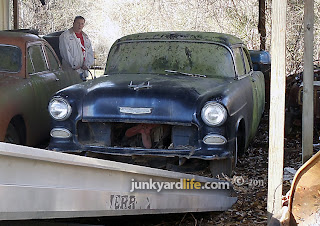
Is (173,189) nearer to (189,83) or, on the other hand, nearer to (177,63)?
(189,83)

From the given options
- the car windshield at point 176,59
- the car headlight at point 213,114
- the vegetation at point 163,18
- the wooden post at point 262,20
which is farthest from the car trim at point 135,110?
the vegetation at point 163,18

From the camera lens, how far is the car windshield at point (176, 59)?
6.67m

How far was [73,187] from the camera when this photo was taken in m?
3.30

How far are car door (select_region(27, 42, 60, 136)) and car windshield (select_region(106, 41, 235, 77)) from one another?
1.03 metres

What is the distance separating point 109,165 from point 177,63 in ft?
10.9

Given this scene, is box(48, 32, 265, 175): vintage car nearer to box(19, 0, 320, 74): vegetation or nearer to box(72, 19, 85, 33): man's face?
box(72, 19, 85, 33): man's face

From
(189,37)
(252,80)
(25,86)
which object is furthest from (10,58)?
(252,80)

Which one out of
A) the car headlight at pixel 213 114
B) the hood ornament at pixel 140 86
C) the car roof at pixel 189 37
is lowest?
the car headlight at pixel 213 114

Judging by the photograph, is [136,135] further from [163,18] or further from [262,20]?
[163,18]

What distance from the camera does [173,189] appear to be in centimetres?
449

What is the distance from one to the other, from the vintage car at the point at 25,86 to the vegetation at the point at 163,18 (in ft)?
30.1

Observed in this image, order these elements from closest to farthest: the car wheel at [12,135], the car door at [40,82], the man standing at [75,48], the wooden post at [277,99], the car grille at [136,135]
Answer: the wooden post at [277,99] < the car grille at [136,135] < the car wheel at [12,135] < the car door at [40,82] < the man standing at [75,48]

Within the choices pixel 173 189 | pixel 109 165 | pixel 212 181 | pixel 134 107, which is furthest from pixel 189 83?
pixel 109 165

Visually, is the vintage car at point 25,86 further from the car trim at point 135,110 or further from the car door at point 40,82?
the car trim at point 135,110
